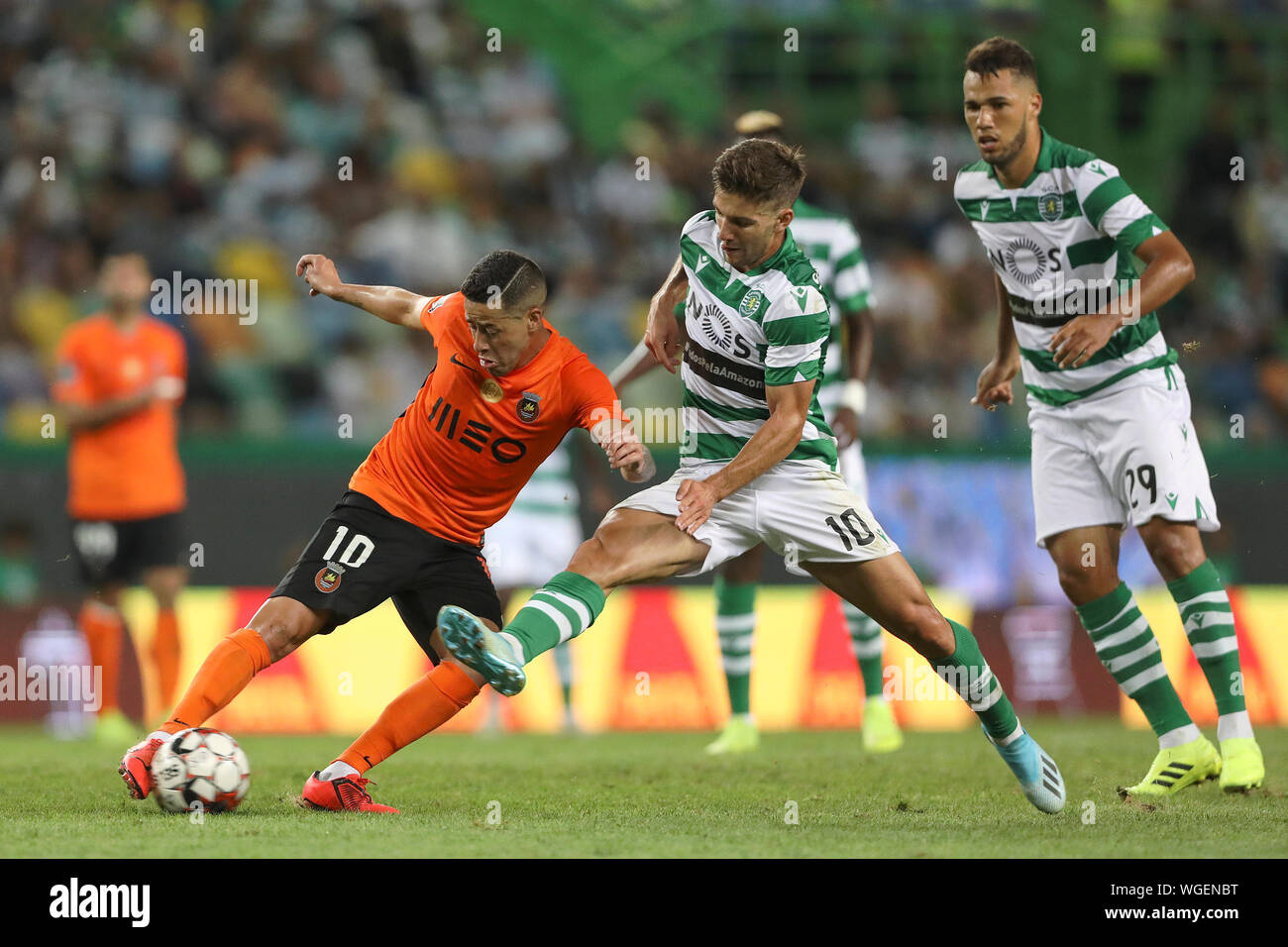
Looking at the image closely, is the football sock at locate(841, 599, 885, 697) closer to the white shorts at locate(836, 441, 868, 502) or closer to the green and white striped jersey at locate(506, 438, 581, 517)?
the white shorts at locate(836, 441, 868, 502)

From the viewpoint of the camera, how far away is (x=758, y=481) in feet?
18.0

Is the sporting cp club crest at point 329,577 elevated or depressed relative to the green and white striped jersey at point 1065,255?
depressed

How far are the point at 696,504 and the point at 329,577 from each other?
134cm

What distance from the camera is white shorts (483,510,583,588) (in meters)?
10.5

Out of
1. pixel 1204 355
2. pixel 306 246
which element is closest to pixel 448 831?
pixel 306 246

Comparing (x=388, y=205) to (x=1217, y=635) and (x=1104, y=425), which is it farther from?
(x=1217, y=635)

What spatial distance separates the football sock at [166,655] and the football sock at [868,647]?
3694 mm

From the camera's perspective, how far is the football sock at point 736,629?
824 centimetres

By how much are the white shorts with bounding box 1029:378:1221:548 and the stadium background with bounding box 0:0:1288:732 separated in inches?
155

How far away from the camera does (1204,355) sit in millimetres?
13508

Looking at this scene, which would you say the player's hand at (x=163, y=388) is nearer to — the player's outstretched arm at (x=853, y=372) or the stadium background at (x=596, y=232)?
the stadium background at (x=596, y=232)

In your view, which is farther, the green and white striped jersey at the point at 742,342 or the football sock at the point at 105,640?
the football sock at the point at 105,640

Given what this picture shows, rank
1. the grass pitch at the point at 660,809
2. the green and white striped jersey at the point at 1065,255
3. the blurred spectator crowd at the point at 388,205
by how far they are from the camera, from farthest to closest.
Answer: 1. the blurred spectator crowd at the point at 388,205
2. the green and white striped jersey at the point at 1065,255
3. the grass pitch at the point at 660,809

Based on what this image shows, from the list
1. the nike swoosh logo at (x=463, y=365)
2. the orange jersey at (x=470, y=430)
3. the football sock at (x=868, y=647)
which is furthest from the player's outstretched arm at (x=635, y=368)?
the football sock at (x=868, y=647)
